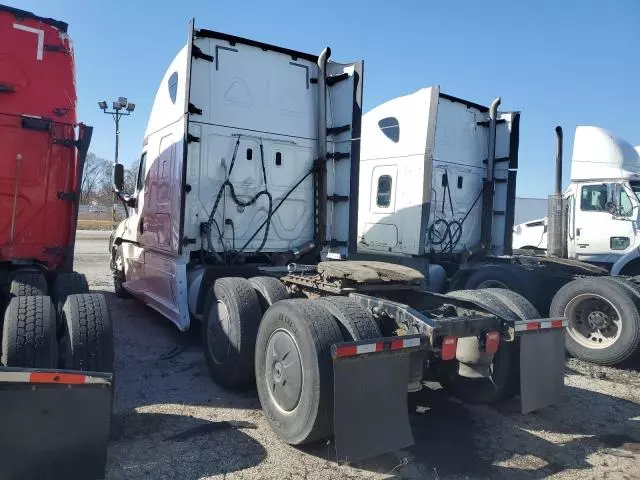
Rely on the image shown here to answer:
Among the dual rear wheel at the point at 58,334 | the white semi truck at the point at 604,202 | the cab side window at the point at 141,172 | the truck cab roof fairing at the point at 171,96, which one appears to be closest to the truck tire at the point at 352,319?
the dual rear wheel at the point at 58,334

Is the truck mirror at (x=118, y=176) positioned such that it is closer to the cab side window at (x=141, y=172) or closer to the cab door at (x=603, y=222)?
the cab side window at (x=141, y=172)

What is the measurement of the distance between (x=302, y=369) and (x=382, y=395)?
64 centimetres

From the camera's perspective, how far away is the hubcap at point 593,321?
6867 millimetres

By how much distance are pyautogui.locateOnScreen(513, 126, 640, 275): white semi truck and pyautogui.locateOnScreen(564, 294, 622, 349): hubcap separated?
2123 millimetres

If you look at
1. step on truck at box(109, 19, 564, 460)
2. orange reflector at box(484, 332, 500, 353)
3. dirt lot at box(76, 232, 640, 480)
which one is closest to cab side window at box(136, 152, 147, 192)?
step on truck at box(109, 19, 564, 460)

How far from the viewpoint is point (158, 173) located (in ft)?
24.9

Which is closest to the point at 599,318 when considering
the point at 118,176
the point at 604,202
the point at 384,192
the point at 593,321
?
the point at 593,321

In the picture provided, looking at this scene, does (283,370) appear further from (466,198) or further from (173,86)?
(466,198)

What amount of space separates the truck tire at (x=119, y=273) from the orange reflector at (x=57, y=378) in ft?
22.9

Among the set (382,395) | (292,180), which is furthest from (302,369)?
(292,180)

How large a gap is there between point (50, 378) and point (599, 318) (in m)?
6.70

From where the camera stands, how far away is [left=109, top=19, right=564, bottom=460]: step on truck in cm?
374

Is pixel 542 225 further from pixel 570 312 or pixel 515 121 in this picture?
pixel 570 312

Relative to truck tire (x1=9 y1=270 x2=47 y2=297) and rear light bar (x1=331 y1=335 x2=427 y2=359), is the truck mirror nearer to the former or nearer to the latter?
truck tire (x1=9 y1=270 x2=47 y2=297)
